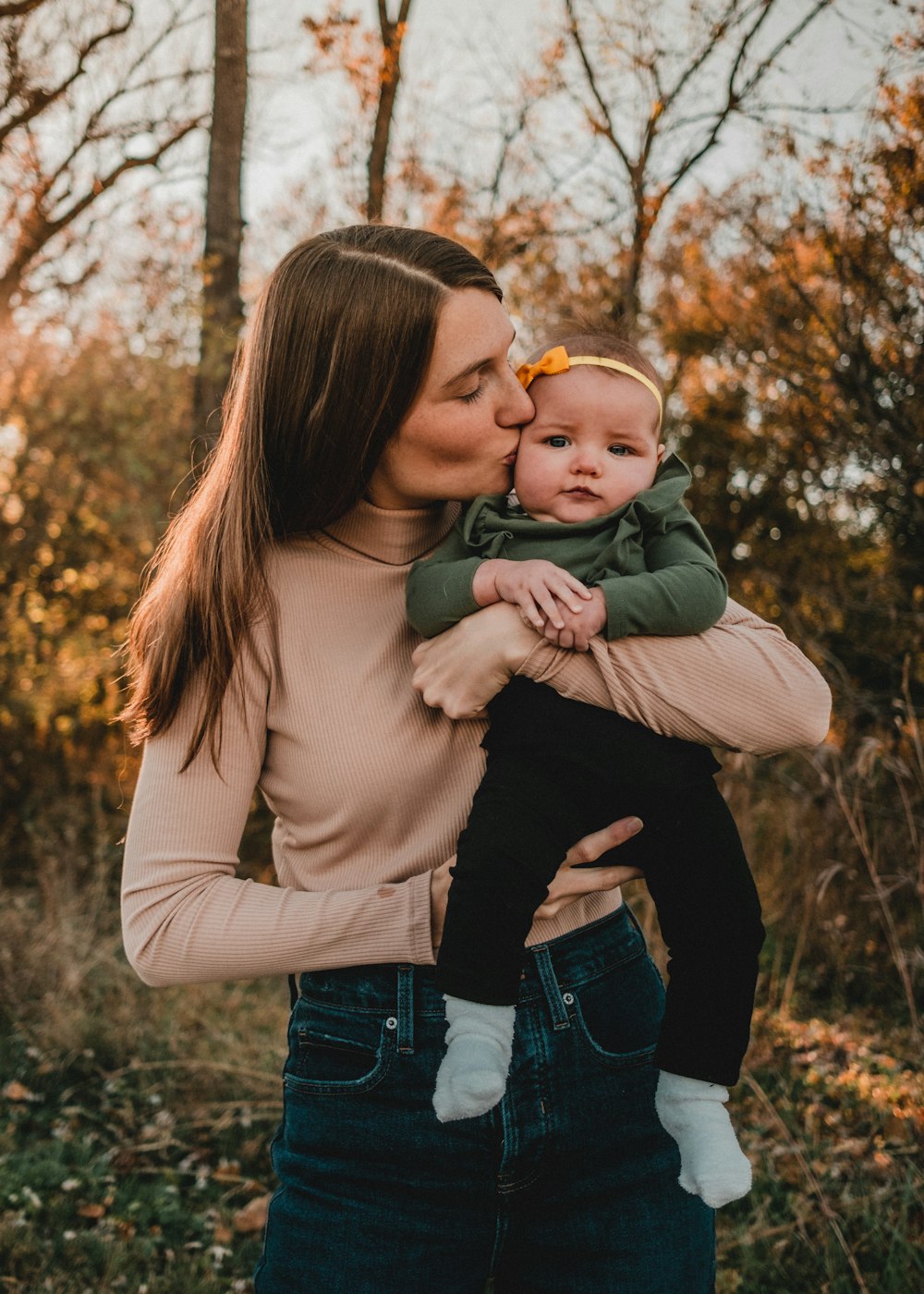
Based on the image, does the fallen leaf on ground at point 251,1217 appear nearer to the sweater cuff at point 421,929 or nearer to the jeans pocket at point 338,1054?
the jeans pocket at point 338,1054

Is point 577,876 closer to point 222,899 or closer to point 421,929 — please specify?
point 421,929

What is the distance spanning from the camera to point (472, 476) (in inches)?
69.8

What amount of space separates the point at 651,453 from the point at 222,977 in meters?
1.19

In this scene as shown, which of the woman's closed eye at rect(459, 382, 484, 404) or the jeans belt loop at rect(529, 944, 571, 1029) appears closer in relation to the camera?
the jeans belt loop at rect(529, 944, 571, 1029)

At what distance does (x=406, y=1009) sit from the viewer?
1474 millimetres

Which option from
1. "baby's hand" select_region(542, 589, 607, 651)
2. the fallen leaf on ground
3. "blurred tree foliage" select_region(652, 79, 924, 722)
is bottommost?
the fallen leaf on ground

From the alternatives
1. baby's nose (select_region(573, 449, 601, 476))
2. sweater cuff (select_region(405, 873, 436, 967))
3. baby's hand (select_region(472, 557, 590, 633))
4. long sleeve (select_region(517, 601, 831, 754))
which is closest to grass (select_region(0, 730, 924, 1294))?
long sleeve (select_region(517, 601, 831, 754))

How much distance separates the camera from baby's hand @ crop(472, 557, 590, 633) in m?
1.57

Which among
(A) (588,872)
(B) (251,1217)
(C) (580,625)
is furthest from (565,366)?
(B) (251,1217)

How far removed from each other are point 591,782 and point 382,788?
318 millimetres

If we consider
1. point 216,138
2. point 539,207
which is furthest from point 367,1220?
point 539,207

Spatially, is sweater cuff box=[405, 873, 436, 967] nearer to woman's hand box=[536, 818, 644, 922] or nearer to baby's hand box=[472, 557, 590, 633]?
woman's hand box=[536, 818, 644, 922]

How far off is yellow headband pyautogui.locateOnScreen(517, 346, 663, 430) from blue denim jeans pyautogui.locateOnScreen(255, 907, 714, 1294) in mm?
1051

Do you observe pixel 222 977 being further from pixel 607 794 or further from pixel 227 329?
pixel 227 329
